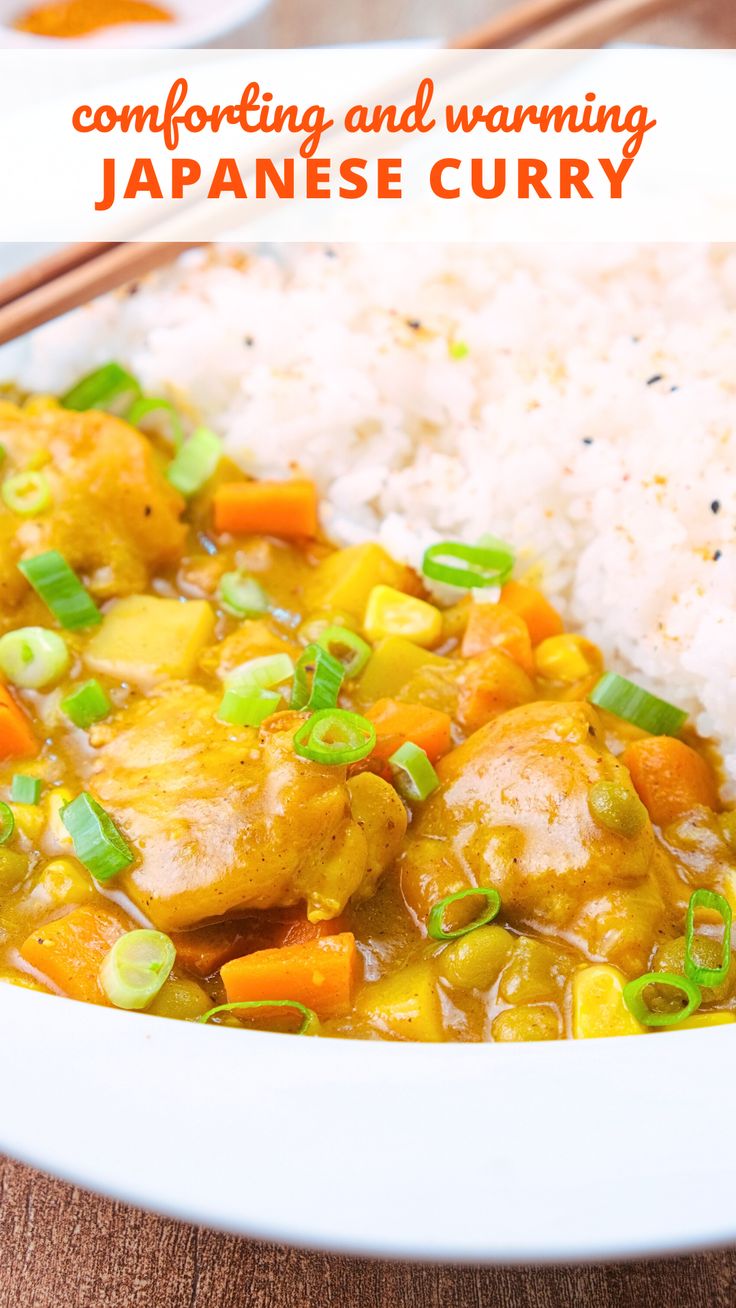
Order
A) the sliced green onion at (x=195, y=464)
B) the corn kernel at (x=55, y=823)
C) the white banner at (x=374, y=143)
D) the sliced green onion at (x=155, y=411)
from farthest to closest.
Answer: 1. the white banner at (x=374, y=143)
2. the sliced green onion at (x=155, y=411)
3. the sliced green onion at (x=195, y=464)
4. the corn kernel at (x=55, y=823)

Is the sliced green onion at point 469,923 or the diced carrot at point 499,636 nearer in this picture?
the sliced green onion at point 469,923

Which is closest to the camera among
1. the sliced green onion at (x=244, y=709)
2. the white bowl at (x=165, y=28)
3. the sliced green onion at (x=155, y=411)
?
the sliced green onion at (x=244, y=709)

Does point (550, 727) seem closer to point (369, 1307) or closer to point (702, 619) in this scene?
point (702, 619)

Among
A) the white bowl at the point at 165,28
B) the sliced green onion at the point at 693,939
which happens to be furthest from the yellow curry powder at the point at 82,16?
the sliced green onion at the point at 693,939

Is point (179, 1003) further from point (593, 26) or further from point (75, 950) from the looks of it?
point (593, 26)

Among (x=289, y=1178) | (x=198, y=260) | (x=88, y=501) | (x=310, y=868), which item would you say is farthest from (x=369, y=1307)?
(x=198, y=260)

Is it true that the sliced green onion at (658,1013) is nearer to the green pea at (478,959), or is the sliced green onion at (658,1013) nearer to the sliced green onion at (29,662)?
the green pea at (478,959)

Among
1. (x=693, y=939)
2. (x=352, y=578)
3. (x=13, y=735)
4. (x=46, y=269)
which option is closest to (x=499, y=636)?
(x=352, y=578)
